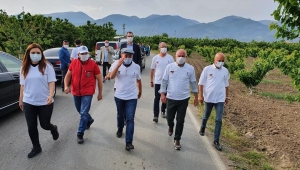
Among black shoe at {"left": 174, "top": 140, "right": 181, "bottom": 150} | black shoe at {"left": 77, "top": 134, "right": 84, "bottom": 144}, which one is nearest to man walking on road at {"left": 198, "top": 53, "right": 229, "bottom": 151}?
black shoe at {"left": 174, "top": 140, "right": 181, "bottom": 150}

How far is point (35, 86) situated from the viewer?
4660mm

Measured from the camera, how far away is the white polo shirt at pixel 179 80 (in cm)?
528

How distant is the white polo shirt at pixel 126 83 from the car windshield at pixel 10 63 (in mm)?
3296

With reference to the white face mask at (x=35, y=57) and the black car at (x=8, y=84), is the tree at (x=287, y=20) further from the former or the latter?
the black car at (x=8, y=84)

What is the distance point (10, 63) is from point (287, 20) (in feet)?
20.8

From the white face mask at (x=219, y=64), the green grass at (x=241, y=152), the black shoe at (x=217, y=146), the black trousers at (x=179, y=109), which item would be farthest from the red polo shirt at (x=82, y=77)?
the green grass at (x=241, y=152)

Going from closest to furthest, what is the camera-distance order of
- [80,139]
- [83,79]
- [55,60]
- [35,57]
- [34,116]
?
[35,57]
[34,116]
[83,79]
[80,139]
[55,60]

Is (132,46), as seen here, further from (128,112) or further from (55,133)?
(55,133)

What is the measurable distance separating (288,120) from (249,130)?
226 cm

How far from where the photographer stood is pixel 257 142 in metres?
6.71

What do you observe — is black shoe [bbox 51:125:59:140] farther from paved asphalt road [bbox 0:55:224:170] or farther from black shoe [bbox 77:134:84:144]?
black shoe [bbox 77:134:84:144]

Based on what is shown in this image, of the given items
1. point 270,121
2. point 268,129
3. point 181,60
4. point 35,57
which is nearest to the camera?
point 35,57

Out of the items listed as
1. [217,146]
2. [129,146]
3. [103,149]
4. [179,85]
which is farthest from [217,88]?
[103,149]

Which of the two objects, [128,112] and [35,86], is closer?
[35,86]
